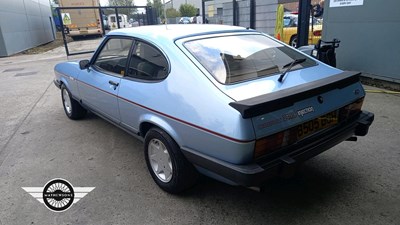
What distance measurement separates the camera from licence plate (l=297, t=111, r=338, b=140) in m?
2.44

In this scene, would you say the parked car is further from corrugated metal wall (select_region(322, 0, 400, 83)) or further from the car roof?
the car roof

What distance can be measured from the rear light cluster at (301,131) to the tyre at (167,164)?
0.74 metres

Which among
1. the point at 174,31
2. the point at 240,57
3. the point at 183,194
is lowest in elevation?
the point at 183,194

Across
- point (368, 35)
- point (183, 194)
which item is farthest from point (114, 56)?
point (368, 35)

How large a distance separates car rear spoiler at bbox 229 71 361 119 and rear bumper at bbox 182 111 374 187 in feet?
1.22

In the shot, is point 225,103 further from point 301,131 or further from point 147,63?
point 147,63

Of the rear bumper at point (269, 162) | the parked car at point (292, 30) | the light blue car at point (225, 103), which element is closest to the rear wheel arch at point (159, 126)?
the light blue car at point (225, 103)

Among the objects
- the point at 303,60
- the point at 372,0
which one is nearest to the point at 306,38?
the point at 372,0

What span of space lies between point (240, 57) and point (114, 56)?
169cm

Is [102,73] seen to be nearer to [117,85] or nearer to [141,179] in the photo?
[117,85]

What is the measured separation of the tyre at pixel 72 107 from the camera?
16.5 ft

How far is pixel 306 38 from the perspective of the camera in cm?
845

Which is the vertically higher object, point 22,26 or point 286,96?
point 22,26

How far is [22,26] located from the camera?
58.1 ft
